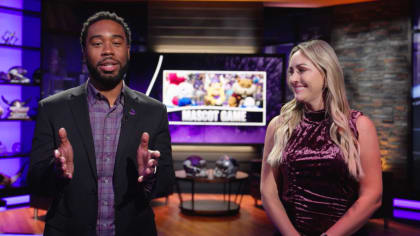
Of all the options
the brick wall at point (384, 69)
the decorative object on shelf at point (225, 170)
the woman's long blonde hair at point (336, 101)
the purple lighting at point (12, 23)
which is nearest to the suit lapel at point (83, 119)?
the woman's long blonde hair at point (336, 101)

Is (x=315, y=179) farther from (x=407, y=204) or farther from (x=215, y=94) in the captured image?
(x=215, y=94)

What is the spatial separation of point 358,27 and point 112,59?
5.96 meters

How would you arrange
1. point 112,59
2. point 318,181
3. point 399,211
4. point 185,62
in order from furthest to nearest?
1. point 185,62
2. point 399,211
3. point 318,181
4. point 112,59

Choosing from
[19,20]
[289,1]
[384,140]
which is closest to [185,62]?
[289,1]

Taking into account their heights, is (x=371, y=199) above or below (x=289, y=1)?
below

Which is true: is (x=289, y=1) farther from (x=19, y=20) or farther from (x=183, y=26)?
(x=19, y=20)

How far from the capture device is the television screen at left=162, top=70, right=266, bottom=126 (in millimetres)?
7012

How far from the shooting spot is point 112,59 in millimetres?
1501

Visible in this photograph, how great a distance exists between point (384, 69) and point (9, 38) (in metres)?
5.18

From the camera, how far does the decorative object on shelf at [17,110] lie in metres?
5.55

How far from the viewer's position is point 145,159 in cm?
138

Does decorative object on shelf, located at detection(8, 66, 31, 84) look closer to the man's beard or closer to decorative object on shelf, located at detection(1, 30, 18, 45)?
decorative object on shelf, located at detection(1, 30, 18, 45)

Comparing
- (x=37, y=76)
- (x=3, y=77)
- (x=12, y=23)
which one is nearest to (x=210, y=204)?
(x=37, y=76)

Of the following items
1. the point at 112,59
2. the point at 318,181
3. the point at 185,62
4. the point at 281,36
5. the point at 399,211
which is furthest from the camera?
the point at 281,36
